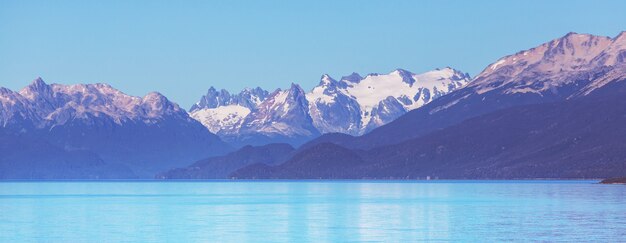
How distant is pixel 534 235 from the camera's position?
128250 millimetres

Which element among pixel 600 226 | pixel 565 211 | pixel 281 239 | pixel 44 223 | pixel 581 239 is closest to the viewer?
pixel 581 239

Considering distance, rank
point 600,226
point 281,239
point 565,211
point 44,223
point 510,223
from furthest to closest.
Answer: point 565,211 < point 44,223 < point 510,223 < point 600,226 < point 281,239

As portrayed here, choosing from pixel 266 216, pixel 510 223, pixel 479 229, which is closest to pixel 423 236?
pixel 479 229

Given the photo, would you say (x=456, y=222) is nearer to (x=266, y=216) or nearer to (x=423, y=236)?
(x=423, y=236)

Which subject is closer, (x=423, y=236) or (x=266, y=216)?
(x=423, y=236)

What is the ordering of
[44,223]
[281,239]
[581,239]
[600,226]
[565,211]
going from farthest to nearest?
[565,211] → [44,223] → [600,226] → [281,239] → [581,239]

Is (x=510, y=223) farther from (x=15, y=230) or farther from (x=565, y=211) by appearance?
(x=15, y=230)

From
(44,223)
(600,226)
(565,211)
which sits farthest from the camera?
(565,211)

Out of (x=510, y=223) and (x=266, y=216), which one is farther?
(x=266, y=216)

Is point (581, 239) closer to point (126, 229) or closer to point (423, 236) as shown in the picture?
point (423, 236)

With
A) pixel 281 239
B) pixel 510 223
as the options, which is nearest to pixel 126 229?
pixel 281 239

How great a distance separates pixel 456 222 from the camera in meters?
155

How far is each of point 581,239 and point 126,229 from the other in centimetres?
5749

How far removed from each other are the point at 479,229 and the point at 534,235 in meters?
12.8
